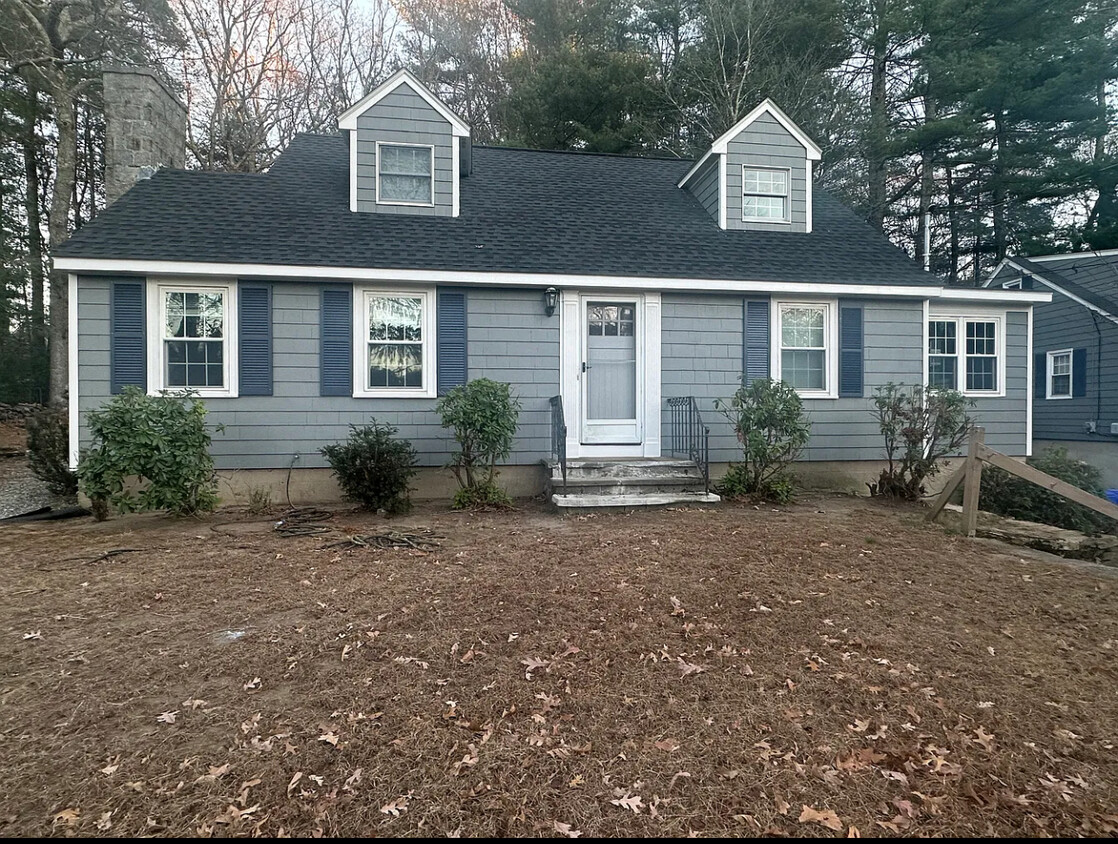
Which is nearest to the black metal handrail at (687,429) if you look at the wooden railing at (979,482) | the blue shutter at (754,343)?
the blue shutter at (754,343)

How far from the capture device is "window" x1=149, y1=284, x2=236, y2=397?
7945 millimetres

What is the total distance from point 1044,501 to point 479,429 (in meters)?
7.40

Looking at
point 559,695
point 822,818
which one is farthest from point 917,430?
point 822,818

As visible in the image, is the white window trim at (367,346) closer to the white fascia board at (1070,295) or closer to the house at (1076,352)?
the house at (1076,352)

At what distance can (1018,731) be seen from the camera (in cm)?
271

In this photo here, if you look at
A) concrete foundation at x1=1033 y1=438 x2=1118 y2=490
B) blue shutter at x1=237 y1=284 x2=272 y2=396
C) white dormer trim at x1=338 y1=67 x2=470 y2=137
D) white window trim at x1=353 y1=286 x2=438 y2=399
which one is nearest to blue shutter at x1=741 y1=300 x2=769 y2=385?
white window trim at x1=353 y1=286 x2=438 y2=399

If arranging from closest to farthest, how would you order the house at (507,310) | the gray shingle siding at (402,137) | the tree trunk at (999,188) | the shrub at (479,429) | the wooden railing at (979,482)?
the wooden railing at (979,482) → the shrub at (479,429) → the house at (507,310) → the gray shingle siding at (402,137) → the tree trunk at (999,188)

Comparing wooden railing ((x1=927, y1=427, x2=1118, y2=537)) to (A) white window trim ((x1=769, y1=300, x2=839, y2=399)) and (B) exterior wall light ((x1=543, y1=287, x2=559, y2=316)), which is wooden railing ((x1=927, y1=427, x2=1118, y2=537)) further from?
(B) exterior wall light ((x1=543, y1=287, x2=559, y2=316))

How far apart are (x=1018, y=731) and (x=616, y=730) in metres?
1.72

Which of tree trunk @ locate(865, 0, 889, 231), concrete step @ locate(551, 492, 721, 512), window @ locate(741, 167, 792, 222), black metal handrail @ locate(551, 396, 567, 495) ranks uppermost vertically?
tree trunk @ locate(865, 0, 889, 231)

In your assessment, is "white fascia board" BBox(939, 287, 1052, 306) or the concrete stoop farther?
"white fascia board" BBox(939, 287, 1052, 306)

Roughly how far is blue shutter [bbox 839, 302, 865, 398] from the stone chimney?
10.8m

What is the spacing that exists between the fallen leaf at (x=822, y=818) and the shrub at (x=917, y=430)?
22.9 feet

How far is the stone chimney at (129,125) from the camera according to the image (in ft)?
31.2
